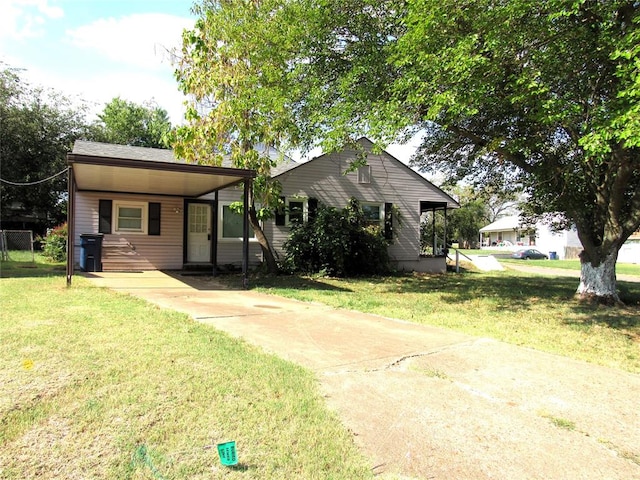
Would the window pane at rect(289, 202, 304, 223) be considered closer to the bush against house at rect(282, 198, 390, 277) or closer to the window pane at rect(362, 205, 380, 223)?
the bush against house at rect(282, 198, 390, 277)

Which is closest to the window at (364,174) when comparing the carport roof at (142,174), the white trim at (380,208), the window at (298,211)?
the white trim at (380,208)

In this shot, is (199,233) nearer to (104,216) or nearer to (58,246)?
(104,216)

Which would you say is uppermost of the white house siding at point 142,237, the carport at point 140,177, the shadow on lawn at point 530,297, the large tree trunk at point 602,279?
the carport at point 140,177

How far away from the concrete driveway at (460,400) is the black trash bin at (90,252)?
7915 mm

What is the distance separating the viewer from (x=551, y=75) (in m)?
7.34

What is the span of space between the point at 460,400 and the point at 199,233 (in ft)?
41.0

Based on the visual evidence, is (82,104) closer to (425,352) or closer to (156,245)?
(156,245)

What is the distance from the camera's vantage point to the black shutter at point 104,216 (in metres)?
13.4

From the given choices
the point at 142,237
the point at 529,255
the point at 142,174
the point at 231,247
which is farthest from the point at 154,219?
the point at 529,255

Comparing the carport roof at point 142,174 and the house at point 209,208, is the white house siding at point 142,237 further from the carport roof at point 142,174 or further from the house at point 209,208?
the carport roof at point 142,174

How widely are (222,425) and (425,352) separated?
9.44ft

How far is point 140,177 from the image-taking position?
10648mm

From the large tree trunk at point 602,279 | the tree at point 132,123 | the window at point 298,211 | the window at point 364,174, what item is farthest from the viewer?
the tree at point 132,123

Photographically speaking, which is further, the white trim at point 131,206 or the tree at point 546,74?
the white trim at point 131,206
